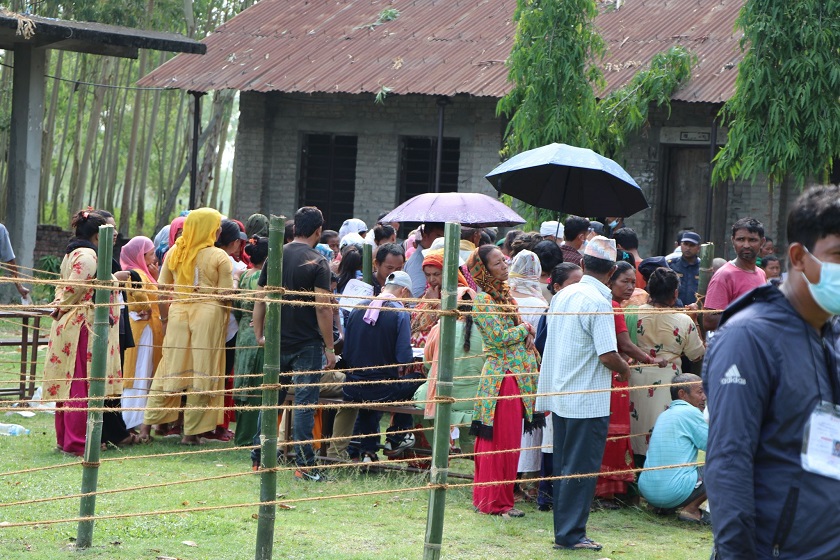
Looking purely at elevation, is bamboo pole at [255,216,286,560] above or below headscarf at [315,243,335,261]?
below

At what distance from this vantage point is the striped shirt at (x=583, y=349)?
6293 mm

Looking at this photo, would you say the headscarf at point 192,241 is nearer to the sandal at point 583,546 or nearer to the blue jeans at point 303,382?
the blue jeans at point 303,382

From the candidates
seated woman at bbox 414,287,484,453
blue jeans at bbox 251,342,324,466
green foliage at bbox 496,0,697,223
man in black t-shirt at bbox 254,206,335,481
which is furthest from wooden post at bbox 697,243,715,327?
green foliage at bbox 496,0,697,223

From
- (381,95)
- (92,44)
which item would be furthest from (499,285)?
(92,44)

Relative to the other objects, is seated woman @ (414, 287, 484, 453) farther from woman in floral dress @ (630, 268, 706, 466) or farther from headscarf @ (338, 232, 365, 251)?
headscarf @ (338, 232, 365, 251)

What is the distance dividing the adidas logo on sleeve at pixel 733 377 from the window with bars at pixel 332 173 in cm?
1575

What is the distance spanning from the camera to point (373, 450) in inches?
330

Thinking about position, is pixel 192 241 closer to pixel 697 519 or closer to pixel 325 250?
pixel 325 250

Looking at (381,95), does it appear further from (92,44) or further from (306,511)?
(306,511)

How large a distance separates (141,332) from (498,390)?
11.6 feet

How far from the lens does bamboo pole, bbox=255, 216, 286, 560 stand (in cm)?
530

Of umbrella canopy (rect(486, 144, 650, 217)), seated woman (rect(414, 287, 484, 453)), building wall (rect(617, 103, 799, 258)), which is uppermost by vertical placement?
building wall (rect(617, 103, 799, 258))

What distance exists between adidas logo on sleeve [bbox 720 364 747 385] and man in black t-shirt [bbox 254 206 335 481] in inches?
193

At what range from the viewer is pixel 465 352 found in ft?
25.2
